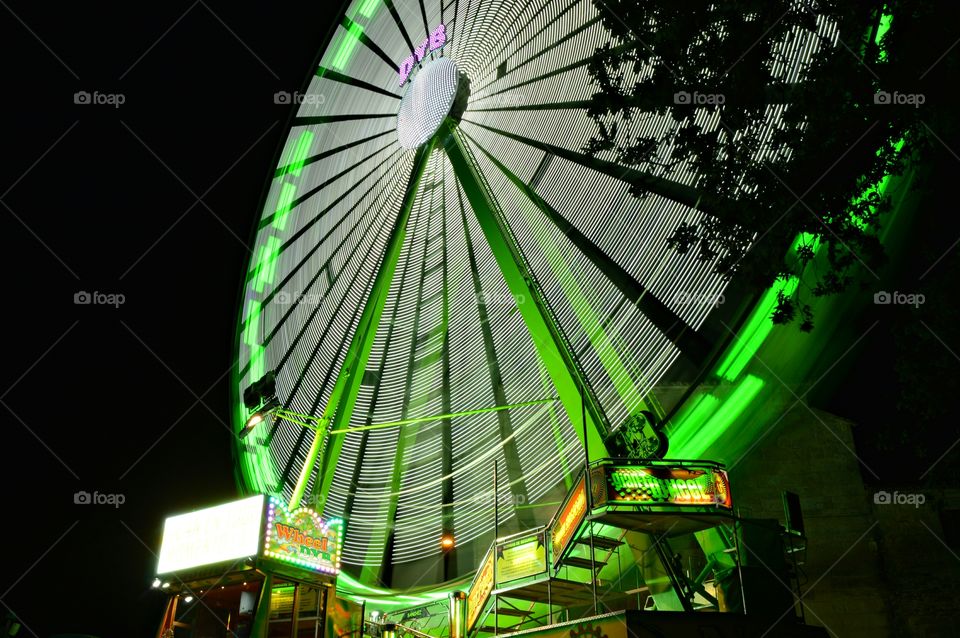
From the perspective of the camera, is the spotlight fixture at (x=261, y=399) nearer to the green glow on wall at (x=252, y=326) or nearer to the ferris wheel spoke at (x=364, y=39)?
the green glow on wall at (x=252, y=326)

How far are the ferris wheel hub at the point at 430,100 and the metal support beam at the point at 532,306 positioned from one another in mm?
482

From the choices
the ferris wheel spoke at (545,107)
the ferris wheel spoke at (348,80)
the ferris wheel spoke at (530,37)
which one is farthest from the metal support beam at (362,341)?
the ferris wheel spoke at (348,80)

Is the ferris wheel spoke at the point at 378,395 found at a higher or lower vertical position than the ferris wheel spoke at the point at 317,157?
lower

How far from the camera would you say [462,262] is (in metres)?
17.2

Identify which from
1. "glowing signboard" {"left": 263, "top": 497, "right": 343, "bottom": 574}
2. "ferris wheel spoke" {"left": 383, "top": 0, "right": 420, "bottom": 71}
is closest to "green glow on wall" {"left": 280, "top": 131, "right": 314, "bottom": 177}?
"ferris wheel spoke" {"left": 383, "top": 0, "right": 420, "bottom": 71}

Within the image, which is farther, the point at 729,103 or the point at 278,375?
the point at 278,375

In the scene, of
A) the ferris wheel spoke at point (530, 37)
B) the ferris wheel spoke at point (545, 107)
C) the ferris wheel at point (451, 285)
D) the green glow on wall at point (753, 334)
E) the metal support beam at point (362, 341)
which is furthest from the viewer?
the metal support beam at point (362, 341)

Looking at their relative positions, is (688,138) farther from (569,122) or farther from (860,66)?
(569,122)

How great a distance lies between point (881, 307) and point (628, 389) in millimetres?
4032

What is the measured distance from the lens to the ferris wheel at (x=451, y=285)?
12.7 metres

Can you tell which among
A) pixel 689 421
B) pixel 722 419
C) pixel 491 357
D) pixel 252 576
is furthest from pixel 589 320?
pixel 252 576

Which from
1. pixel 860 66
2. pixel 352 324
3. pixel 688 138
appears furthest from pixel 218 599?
pixel 860 66

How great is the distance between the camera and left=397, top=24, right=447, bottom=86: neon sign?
674 inches

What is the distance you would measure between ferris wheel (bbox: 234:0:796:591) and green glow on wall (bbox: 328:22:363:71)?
38mm
